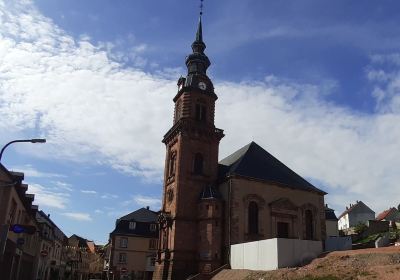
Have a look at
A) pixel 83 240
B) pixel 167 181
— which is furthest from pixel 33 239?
pixel 83 240

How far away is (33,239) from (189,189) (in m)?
16.5

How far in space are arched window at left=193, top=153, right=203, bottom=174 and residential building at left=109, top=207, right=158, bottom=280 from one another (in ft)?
68.2

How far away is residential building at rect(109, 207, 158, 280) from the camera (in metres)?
56.0

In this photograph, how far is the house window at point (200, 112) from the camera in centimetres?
4166

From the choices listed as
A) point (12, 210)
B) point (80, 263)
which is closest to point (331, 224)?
point (80, 263)

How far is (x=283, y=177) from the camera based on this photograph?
41.3 meters

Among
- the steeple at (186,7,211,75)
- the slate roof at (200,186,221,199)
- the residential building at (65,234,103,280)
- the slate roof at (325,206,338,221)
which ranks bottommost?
the residential building at (65,234,103,280)

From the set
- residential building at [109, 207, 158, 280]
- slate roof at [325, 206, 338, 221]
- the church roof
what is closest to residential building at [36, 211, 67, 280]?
residential building at [109, 207, 158, 280]

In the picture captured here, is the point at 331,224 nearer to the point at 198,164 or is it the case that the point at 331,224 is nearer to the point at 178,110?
the point at 198,164

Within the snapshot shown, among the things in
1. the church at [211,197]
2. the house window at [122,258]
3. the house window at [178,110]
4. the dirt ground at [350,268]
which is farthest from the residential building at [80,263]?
the dirt ground at [350,268]

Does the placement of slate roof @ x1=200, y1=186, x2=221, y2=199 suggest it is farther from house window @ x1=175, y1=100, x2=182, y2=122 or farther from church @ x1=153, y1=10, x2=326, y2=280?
house window @ x1=175, y1=100, x2=182, y2=122

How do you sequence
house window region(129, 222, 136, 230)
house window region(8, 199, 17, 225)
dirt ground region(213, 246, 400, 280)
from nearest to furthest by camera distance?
dirt ground region(213, 246, 400, 280)
house window region(8, 199, 17, 225)
house window region(129, 222, 136, 230)

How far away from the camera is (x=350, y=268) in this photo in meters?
21.0

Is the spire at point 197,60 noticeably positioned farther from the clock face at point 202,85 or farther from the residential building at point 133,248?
the residential building at point 133,248
